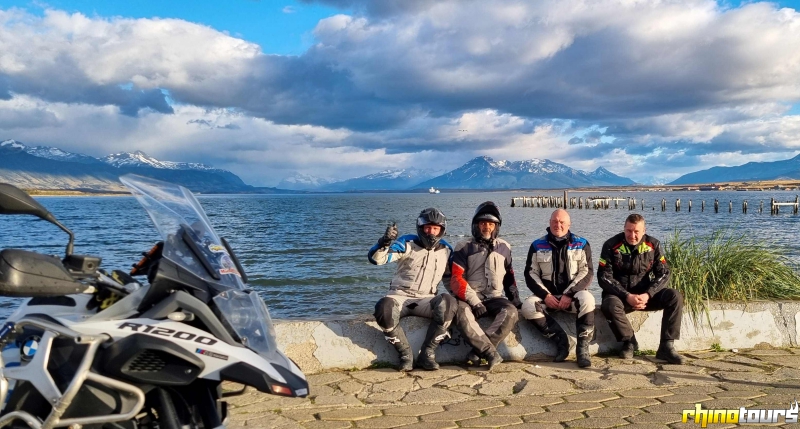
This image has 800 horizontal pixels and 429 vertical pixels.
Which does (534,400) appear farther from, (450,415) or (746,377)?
(746,377)

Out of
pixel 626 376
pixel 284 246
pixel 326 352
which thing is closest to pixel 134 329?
pixel 326 352

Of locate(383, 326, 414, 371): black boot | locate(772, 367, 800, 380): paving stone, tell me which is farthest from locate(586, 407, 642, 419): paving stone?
locate(383, 326, 414, 371): black boot

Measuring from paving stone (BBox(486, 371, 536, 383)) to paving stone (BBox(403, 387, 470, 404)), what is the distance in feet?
1.73

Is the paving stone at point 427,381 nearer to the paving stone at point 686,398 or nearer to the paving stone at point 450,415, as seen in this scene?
the paving stone at point 450,415

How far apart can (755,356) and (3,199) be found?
21.7 feet

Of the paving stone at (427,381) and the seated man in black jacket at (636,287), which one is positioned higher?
the seated man in black jacket at (636,287)

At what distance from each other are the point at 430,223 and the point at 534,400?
2.06 metres

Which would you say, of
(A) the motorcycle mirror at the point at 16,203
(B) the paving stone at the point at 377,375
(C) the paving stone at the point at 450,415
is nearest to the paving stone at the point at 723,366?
(C) the paving stone at the point at 450,415

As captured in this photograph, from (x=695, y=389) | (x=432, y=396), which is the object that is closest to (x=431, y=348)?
(x=432, y=396)

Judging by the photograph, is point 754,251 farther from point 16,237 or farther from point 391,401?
point 16,237

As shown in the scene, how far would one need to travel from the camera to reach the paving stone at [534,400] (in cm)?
511

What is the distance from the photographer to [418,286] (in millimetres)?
6543

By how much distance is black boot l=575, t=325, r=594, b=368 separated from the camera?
621 cm

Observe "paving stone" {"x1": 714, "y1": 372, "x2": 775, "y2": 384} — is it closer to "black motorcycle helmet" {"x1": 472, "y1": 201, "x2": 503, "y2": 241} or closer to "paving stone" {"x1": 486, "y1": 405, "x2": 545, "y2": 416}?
"paving stone" {"x1": 486, "y1": 405, "x2": 545, "y2": 416}
